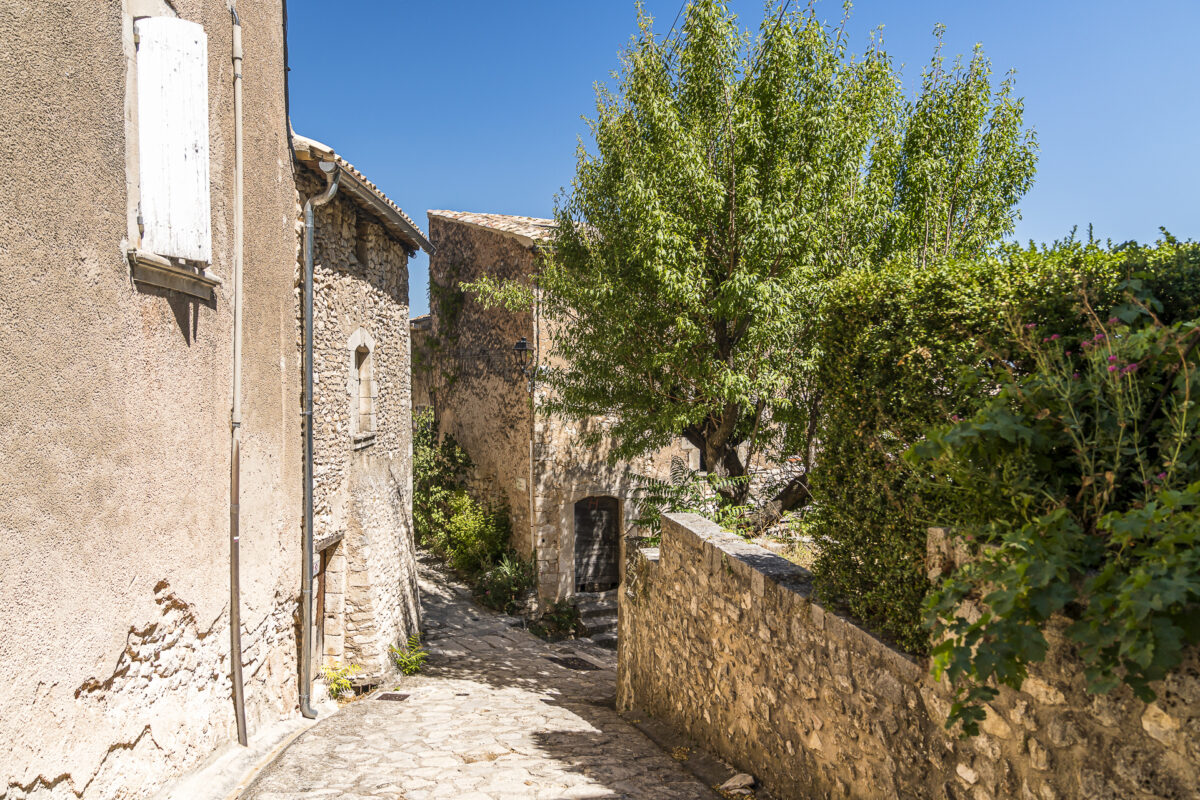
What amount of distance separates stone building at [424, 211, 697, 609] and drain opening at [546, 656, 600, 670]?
1.87 metres

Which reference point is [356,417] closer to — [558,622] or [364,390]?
[364,390]

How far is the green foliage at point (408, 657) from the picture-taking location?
374 inches

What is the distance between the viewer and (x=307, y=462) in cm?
716

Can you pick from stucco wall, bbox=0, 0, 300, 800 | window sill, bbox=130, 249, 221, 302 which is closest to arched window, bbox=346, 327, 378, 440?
stucco wall, bbox=0, 0, 300, 800

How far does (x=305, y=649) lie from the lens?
23.7 ft

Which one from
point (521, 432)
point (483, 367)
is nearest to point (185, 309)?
point (521, 432)

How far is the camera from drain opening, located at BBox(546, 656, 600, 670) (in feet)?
35.4

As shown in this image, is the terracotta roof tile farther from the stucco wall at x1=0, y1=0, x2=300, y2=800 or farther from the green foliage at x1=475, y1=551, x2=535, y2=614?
the stucco wall at x1=0, y1=0, x2=300, y2=800

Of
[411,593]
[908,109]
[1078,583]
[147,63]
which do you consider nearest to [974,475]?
[1078,583]

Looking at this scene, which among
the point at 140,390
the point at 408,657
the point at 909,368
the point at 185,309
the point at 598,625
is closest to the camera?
the point at 909,368

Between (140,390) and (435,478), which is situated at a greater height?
(140,390)

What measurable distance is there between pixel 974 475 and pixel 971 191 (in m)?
7.00

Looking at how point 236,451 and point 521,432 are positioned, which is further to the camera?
point 521,432

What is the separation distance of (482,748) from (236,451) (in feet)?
9.87
